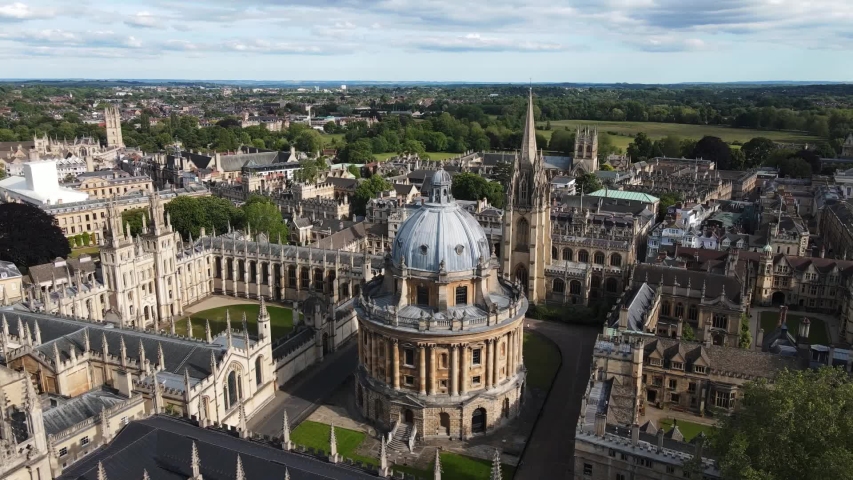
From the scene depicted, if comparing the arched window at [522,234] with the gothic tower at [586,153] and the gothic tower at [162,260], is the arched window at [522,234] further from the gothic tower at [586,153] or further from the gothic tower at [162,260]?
the gothic tower at [586,153]

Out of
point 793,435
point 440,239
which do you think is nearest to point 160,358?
point 440,239

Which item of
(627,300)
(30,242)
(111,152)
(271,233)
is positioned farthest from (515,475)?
(111,152)

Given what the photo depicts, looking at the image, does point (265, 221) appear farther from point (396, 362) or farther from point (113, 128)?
point (113, 128)

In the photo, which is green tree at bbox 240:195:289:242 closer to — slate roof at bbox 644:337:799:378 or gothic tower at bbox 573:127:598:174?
slate roof at bbox 644:337:799:378

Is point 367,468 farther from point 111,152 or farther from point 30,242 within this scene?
point 111,152

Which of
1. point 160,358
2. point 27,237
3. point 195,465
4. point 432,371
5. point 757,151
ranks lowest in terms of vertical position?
point 432,371
